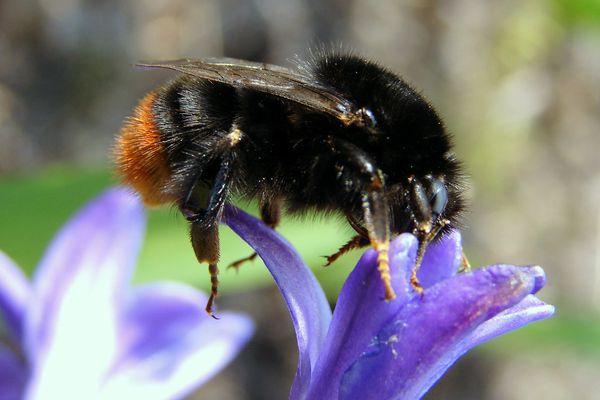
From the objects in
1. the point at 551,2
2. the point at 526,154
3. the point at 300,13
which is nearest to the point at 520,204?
the point at 526,154

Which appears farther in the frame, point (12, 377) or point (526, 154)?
point (526, 154)

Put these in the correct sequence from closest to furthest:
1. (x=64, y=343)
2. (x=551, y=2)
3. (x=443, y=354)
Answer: (x=443, y=354)
(x=64, y=343)
(x=551, y=2)

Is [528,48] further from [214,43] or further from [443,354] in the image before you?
[443,354]

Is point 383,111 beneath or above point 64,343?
above

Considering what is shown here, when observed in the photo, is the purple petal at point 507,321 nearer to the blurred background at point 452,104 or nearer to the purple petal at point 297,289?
the purple petal at point 297,289

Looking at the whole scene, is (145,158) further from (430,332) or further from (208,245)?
(430,332)

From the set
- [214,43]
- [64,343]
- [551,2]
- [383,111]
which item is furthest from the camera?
[551,2]

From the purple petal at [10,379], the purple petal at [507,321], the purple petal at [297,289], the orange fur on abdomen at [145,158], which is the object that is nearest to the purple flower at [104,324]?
the purple petal at [10,379]
